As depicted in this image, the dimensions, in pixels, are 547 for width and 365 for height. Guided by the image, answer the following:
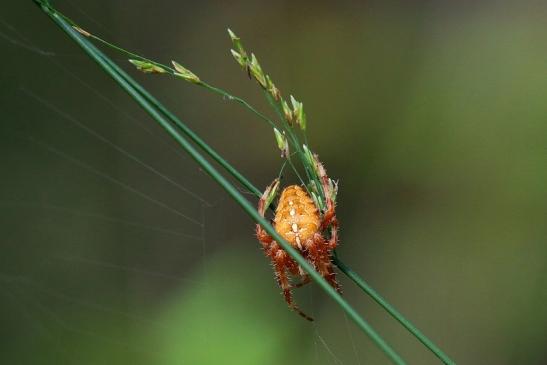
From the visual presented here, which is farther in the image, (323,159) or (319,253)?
(323,159)

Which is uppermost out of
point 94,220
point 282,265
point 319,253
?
point 94,220

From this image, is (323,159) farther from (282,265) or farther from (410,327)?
(410,327)

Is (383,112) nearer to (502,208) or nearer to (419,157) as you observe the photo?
(419,157)

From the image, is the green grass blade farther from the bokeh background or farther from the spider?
the bokeh background

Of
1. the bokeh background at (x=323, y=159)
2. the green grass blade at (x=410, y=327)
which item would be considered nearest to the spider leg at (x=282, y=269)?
the bokeh background at (x=323, y=159)

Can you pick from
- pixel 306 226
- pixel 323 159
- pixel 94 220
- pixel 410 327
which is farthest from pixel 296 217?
pixel 94 220

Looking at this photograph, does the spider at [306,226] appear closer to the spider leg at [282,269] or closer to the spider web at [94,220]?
the spider leg at [282,269]

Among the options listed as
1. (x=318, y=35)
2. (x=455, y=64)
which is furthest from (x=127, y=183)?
(x=455, y=64)

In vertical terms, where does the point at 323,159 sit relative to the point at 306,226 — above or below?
above
